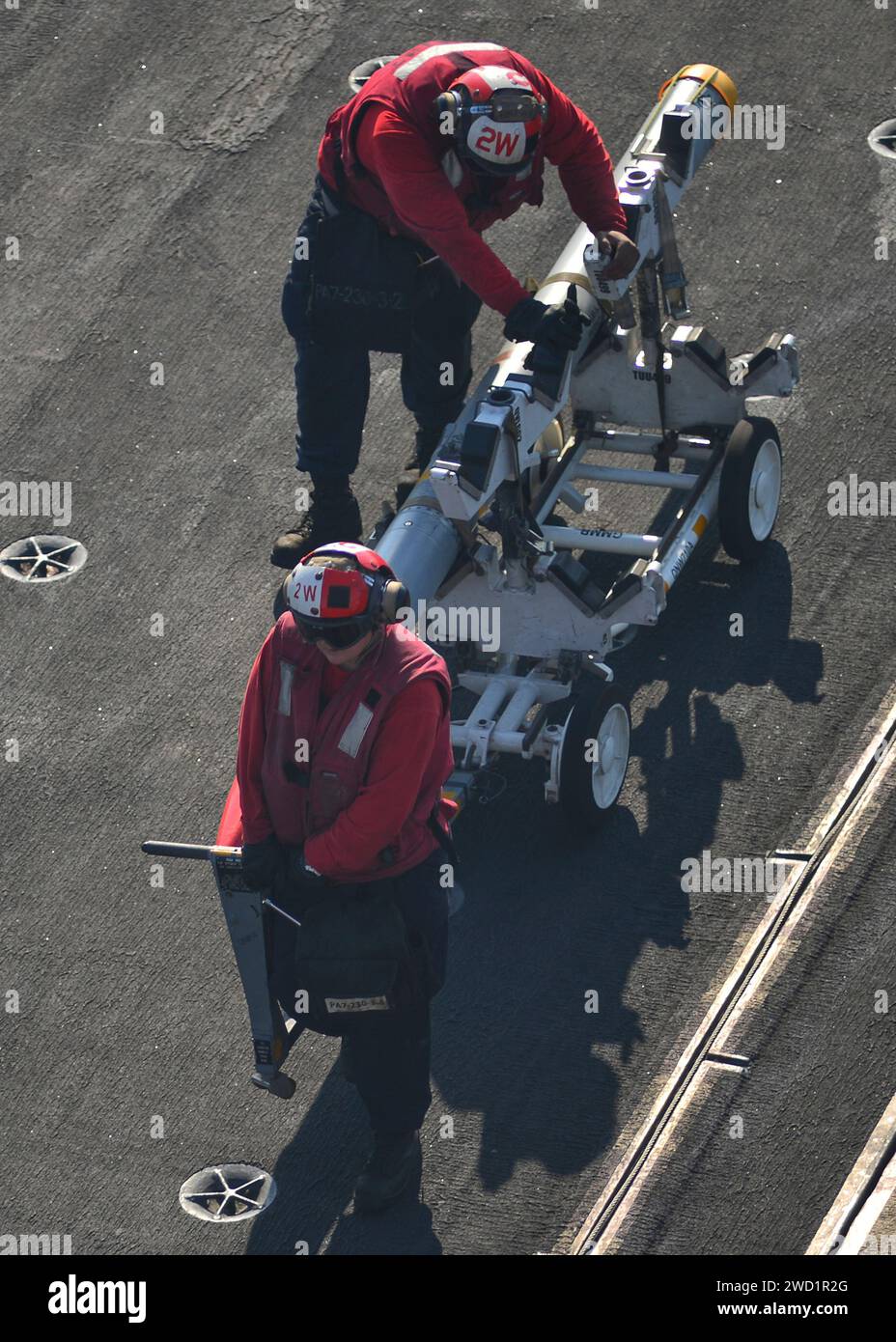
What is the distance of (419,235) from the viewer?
30.5 ft

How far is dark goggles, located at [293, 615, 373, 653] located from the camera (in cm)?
741

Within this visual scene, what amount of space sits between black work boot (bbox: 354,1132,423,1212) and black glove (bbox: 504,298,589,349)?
316 centimetres

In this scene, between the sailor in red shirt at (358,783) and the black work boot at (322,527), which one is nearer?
the sailor in red shirt at (358,783)

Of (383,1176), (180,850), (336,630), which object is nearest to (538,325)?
(336,630)

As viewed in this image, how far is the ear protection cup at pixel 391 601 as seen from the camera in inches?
296

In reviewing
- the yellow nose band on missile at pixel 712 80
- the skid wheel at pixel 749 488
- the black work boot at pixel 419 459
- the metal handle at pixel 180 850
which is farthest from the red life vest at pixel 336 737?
the yellow nose band on missile at pixel 712 80

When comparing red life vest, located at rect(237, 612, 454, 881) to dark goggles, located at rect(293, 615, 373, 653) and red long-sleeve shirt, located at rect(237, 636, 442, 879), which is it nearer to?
red long-sleeve shirt, located at rect(237, 636, 442, 879)

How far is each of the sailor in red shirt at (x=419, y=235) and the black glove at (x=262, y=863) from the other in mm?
2507

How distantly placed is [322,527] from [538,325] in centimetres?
197

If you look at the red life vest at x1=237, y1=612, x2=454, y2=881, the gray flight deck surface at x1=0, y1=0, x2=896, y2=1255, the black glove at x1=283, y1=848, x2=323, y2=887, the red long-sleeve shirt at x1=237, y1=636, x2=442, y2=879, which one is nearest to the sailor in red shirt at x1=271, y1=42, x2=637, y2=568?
the gray flight deck surface at x1=0, y1=0, x2=896, y2=1255

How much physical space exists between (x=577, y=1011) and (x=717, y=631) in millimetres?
2219

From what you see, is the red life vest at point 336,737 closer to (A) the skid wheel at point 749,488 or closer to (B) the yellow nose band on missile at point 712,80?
(A) the skid wheel at point 749,488
